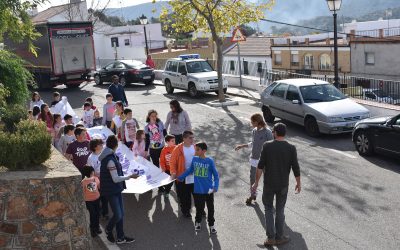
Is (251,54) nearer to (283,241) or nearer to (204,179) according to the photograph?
(204,179)

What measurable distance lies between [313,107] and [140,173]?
23.1 feet

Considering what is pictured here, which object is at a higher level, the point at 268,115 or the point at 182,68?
the point at 182,68

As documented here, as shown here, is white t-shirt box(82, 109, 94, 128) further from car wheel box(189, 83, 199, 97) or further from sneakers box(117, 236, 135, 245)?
car wheel box(189, 83, 199, 97)

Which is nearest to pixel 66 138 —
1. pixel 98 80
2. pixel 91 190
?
pixel 91 190

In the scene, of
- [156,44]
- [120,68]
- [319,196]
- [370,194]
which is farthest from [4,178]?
[156,44]

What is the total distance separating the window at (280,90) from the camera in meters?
16.2

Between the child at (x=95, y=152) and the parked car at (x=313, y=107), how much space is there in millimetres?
7968

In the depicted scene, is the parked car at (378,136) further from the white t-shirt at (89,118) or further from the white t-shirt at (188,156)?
the white t-shirt at (89,118)

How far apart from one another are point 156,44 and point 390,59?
40911 millimetres

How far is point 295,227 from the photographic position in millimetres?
8258

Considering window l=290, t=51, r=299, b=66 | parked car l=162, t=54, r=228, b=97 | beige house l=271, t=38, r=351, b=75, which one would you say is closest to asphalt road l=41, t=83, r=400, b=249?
parked car l=162, t=54, r=228, b=97

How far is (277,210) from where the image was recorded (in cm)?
743

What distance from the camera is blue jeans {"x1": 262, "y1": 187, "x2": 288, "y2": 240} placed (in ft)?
24.0

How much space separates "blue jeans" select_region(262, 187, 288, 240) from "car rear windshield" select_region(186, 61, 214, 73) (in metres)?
16.9
